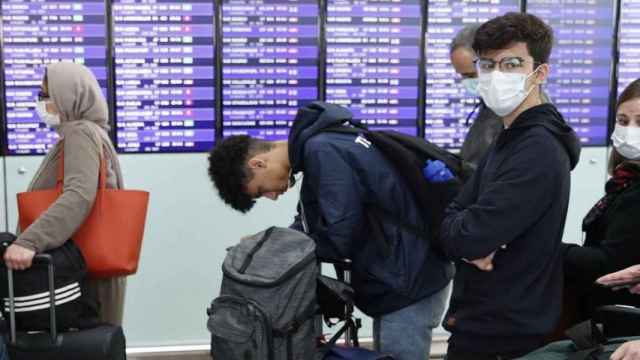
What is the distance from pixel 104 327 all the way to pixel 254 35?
1792 mm

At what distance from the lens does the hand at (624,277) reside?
1.83m

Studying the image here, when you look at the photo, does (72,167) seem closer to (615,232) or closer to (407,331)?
(407,331)

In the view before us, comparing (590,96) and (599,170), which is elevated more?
(590,96)

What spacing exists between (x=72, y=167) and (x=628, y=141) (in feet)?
6.34

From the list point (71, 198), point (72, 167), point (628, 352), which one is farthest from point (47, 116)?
point (628, 352)

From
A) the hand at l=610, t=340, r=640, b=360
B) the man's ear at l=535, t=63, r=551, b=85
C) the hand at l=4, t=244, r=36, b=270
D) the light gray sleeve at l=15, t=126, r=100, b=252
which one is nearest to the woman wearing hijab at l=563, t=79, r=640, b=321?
the man's ear at l=535, t=63, r=551, b=85

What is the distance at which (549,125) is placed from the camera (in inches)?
70.8

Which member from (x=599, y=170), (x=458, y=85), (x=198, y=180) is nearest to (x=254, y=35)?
(x=198, y=180)

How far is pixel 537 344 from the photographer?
182 centimetres

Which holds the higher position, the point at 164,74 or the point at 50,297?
the point at 164,74

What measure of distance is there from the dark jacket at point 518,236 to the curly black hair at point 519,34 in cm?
17

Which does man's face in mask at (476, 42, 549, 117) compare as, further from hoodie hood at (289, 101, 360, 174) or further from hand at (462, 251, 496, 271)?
hoodie hood at (289, 101, 360, 174)

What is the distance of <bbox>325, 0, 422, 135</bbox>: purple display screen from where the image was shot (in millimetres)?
3801

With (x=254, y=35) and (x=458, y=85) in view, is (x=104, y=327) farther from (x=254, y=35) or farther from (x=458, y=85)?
(x=458, y=85)
